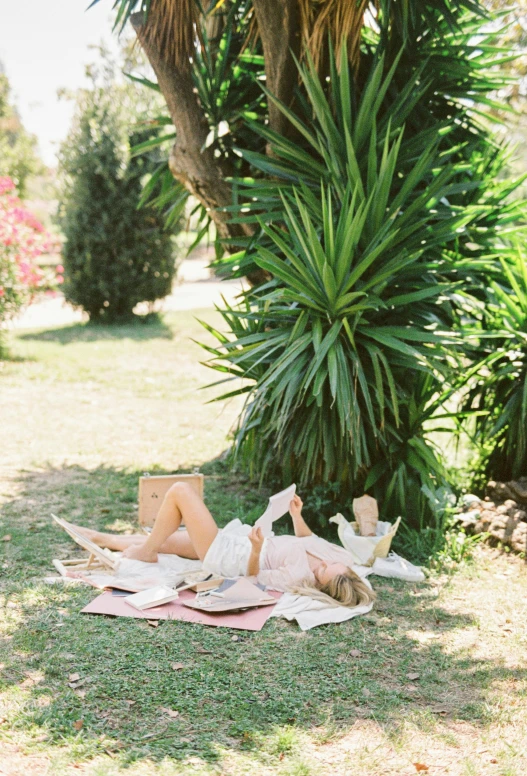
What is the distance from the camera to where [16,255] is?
11.4 m

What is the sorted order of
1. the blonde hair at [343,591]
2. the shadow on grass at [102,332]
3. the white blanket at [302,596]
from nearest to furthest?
the white blanket at [302,596]
the blonde hair at [343,591]
the shadow on grass at [102,332]

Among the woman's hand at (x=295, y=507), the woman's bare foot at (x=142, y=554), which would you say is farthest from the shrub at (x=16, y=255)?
the woman's hand at (x=295, y=507)

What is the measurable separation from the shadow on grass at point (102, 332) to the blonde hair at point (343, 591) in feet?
30.4

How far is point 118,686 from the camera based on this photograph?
3.65 m

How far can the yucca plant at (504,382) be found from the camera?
5.94 m

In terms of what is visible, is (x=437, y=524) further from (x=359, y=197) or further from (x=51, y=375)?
(x=51, y=375)

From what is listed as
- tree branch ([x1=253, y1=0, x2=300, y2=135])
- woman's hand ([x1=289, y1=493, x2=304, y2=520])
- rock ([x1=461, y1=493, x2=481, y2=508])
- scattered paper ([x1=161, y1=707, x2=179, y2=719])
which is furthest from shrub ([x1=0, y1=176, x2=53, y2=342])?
scattered paper ([x1=161, y1=707, x2=179, y2=719])

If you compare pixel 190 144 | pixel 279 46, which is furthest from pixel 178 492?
pixel 279 46

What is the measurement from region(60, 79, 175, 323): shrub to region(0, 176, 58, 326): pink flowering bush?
2.41 m

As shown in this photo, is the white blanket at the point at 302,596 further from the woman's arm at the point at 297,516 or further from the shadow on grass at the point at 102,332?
the shadow on grass at the point at 102,332

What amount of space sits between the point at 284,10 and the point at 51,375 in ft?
20.9

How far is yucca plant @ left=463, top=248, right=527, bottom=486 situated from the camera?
594 centimetres

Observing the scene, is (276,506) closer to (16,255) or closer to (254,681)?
(254,681)

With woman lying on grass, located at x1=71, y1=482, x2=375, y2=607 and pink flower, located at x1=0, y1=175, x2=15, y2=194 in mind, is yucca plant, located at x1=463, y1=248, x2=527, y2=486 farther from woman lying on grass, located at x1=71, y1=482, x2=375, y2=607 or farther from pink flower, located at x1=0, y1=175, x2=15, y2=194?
pink flower, located at x1=0, y1=175, x2=15, y2=194
